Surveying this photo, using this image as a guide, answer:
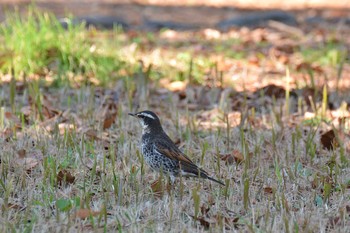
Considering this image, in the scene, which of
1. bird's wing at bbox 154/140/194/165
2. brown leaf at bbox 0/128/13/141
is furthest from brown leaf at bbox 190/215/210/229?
brown leaf at bbox 0/128/13/141

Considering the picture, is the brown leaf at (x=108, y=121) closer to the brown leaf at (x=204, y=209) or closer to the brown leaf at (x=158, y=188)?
the brown leaf at (x=158, y=188)

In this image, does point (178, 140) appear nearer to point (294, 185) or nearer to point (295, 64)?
point (294, 185)

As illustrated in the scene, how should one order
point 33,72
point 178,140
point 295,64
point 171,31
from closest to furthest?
point 178,140 < point 33,72 < point 295,64 < point 171,31

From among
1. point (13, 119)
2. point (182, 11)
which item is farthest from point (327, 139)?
point (182, 11)

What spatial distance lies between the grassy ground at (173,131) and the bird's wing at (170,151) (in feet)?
0.57

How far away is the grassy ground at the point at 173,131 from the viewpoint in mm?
5020

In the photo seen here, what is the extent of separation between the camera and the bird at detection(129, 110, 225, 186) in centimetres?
567

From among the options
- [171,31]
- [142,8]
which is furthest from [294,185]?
[142,8]

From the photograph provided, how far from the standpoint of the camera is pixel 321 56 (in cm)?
1045

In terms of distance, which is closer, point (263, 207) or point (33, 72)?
point (263, 207)

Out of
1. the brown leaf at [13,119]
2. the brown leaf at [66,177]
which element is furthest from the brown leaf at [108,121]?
the brown leaf at [66,177]

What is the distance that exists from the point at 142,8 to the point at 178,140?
8482mm

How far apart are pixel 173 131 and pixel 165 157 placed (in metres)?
1.42

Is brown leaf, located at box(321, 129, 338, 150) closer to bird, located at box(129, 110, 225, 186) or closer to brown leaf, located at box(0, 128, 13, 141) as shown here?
bird, located at box(129, 110, 225, 186)
